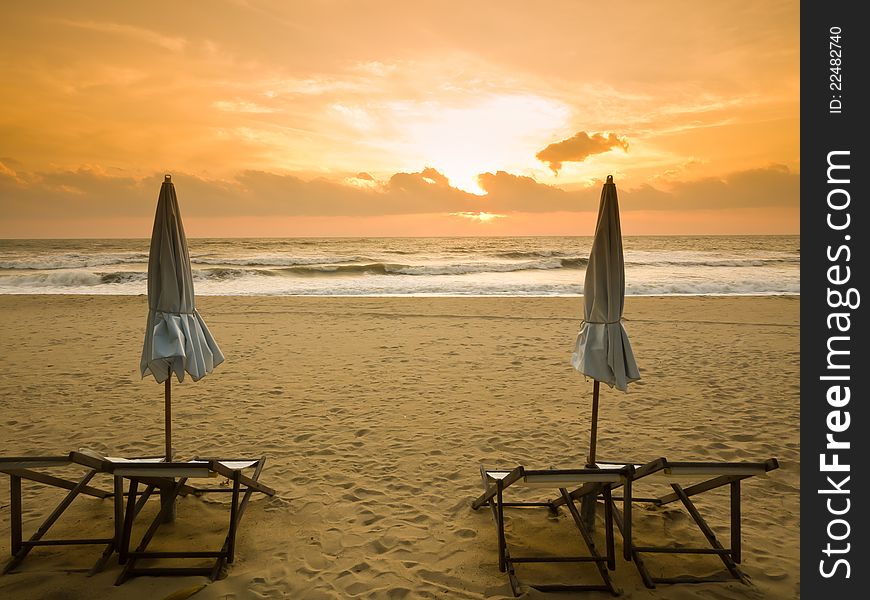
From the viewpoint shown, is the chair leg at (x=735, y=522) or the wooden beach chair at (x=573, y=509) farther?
the chair leg at (x=735, y=522)

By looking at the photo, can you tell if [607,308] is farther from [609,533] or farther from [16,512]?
[16,512]

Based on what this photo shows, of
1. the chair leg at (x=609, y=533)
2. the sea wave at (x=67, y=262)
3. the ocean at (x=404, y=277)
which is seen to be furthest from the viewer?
the sea wave at (x=67, y=262)

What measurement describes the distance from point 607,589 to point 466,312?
1280 centimetres

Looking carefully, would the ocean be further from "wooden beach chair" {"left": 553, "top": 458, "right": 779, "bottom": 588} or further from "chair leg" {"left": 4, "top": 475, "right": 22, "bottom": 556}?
"chair leg" {"left": 4, "top": 475, "right": 22, "bottom": 556}

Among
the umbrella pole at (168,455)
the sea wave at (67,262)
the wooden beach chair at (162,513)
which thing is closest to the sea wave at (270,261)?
the sea wave at (67,262)

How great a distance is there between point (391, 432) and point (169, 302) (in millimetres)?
3360

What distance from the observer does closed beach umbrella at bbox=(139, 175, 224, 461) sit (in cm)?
375

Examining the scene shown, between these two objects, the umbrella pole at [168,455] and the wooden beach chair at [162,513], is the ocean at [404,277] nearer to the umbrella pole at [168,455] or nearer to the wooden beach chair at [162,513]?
the umbrella pole at [168,455]

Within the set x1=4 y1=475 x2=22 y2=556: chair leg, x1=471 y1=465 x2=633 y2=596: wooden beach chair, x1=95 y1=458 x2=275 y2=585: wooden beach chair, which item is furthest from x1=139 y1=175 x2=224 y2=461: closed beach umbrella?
x1=471 y1=465 x2=633 y2=596: wooden beach chair

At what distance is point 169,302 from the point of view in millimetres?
3809

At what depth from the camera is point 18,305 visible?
17203 mm

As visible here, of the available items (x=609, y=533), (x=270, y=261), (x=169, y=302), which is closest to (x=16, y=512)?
(x=169, y=302)

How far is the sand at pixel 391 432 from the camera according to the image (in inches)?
143

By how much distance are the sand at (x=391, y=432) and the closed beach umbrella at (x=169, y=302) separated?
1349mm
